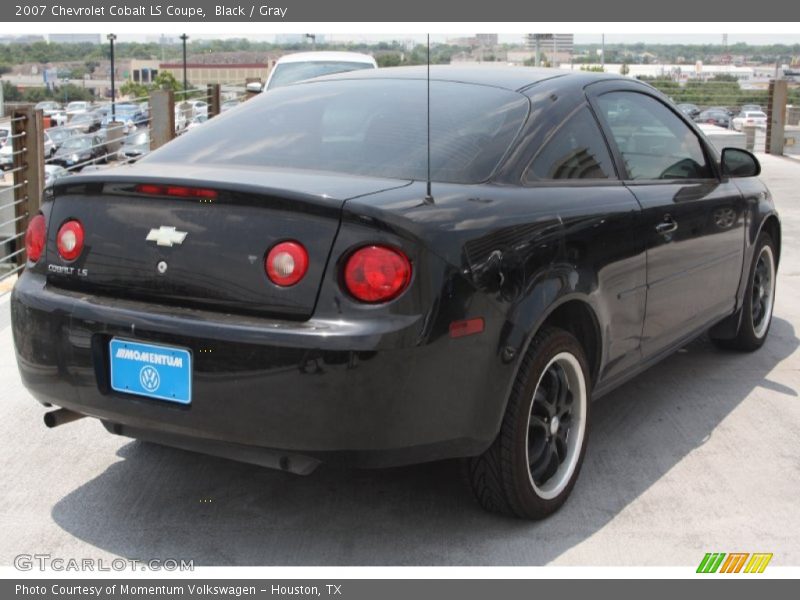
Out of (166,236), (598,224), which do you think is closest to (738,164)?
(598,224)

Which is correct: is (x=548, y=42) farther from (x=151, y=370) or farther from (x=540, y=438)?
(x=151, y=370)

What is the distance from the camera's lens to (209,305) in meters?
3.17

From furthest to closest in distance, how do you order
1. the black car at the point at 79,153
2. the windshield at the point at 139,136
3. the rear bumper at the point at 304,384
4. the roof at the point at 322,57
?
1. the roof at the point at 322,57
2. the windshield at the point at 139,136
3. the black car at the point at 79,153
4. the rear bumper at the point at 304,384

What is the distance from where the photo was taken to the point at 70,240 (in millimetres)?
3502

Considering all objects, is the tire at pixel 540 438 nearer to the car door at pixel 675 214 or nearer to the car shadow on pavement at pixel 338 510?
the car shadow on pavement at pixel 338 510

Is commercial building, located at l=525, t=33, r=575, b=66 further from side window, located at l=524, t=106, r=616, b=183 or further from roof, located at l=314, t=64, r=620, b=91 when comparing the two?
side window, located at l=524, t=106, r=616, b=183

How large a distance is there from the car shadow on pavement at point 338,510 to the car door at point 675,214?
59 cm

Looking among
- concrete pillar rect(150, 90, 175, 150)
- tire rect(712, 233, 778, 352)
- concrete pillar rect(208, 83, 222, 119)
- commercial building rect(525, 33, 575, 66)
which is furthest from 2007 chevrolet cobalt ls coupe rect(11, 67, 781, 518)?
commercial building rect(525, 33, 575, 66)

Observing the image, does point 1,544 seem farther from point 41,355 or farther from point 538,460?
point 538,460

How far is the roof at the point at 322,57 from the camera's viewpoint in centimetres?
1456

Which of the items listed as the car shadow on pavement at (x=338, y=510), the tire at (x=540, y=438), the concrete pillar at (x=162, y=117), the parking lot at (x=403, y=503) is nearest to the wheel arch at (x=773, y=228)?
the parking lot at (x=403, y=503)

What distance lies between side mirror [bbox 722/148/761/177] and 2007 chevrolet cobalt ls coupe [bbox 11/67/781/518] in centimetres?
101

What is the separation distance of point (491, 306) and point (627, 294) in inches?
41.4
